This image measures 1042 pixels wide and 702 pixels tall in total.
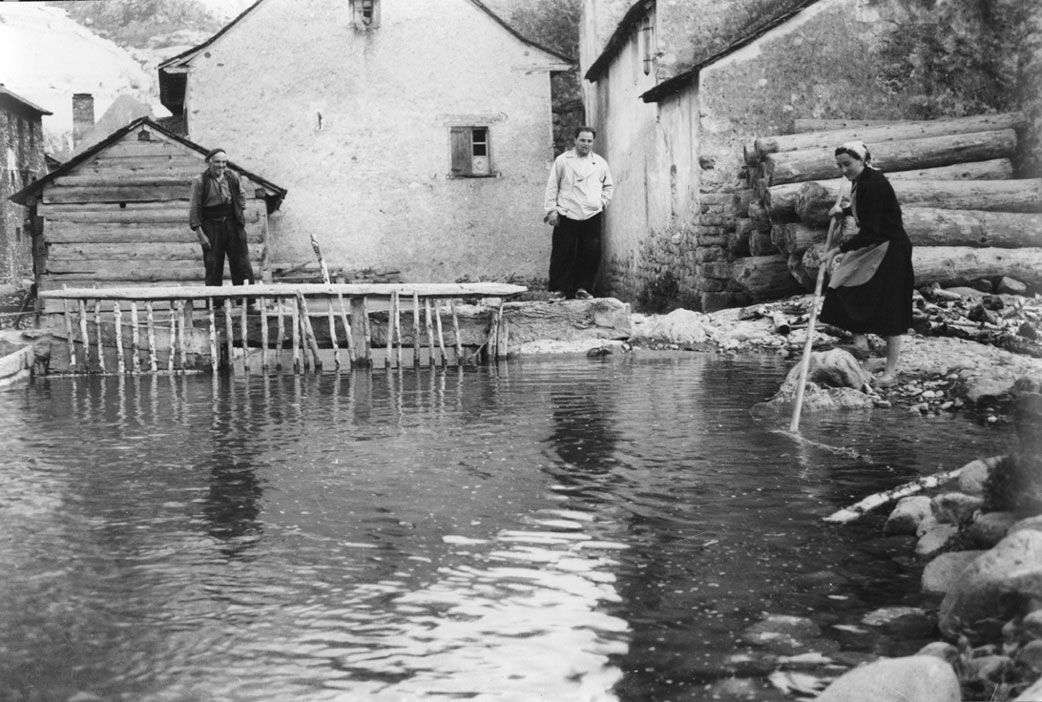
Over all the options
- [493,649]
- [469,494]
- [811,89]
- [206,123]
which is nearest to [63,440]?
[469,494]

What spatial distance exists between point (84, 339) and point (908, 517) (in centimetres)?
933

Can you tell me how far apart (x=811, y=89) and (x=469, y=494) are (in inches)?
472

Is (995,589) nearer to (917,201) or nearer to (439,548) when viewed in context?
(439,548)

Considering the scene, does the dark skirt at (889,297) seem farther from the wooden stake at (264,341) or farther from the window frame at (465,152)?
the window frame at (465,152)

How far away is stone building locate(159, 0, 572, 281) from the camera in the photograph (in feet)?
76.3

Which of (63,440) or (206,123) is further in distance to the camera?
(206,123)

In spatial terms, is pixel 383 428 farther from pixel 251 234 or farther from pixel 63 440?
pixel 251 234

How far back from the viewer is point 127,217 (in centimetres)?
2003

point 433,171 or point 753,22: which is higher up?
point 753,22

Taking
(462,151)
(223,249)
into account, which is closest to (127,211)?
(462,151)

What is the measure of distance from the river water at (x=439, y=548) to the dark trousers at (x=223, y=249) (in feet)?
15.8

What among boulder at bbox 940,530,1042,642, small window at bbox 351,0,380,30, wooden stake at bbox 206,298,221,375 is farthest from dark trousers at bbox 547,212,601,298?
boulder at bbox 940,530,1042,642

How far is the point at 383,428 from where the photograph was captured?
850 centimetres

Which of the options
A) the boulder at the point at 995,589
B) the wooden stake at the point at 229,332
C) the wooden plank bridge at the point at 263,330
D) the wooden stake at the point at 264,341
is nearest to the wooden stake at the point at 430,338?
the wooden plank bridge at the point at 263,330
